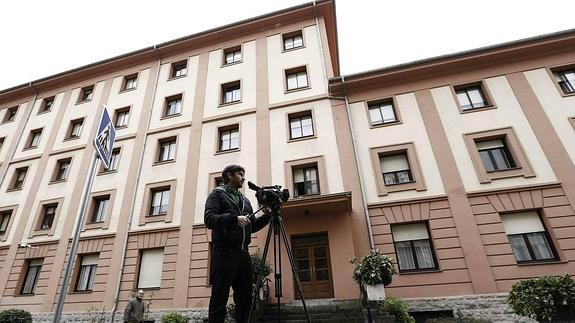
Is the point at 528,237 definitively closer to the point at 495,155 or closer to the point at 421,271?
the point at 495,155

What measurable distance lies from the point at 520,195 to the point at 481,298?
379 cm

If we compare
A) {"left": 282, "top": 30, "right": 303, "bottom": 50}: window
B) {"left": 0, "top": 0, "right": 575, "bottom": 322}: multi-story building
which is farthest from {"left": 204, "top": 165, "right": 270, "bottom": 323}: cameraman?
{"left": 282, "top": 30, "right": 303, "bottom": 50}: window

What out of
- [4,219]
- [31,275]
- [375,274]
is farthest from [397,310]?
[4,219]

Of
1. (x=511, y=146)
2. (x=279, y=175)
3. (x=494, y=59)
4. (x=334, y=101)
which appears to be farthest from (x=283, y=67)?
(x=511, y=146)

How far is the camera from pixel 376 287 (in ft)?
27.2

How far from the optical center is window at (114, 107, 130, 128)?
16.8m

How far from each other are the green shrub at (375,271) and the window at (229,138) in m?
7.93

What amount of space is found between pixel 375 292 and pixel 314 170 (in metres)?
5.61

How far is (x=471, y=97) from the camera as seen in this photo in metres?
12.8

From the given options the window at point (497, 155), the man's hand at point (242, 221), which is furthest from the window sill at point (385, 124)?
the man's hand at point (242, 221)

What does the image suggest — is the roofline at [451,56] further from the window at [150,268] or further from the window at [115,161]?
the window at [115,161]

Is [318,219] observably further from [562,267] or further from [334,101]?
[562,267]

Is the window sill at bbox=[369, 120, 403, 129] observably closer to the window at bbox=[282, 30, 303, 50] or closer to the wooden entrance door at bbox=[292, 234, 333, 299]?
the wooden entrance door at bbox=[292, 234, 333, 299]

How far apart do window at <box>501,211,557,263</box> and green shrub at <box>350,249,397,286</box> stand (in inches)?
178
